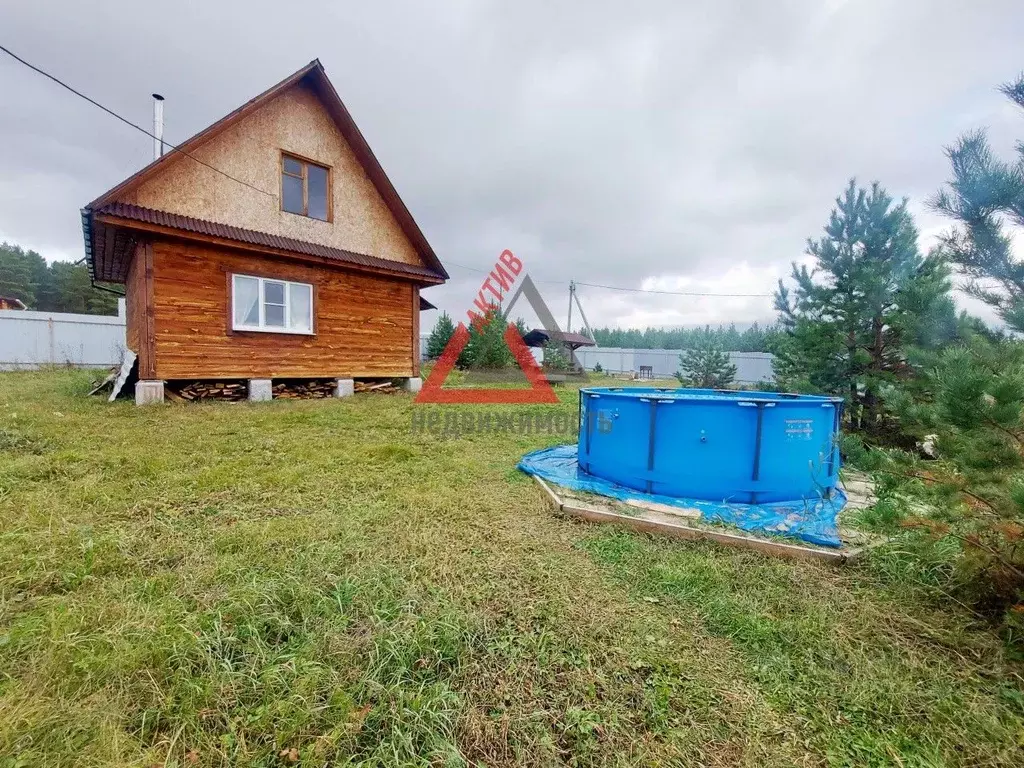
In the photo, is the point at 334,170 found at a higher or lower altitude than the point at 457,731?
higher

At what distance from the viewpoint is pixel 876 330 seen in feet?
20.1

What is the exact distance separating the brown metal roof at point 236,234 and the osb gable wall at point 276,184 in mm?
234

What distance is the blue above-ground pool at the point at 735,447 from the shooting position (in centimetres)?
388

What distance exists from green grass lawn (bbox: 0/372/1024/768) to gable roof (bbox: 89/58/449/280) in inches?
252

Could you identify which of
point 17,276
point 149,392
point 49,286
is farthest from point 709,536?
point 49,286

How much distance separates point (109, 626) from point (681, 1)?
9.42 metres

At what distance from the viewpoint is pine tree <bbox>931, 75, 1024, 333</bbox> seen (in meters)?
1.87

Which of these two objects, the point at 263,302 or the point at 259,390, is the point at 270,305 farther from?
the point at 259,390

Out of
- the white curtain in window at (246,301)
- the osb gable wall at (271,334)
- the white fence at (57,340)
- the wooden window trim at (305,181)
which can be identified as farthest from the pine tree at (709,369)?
the white fence at (57,340)

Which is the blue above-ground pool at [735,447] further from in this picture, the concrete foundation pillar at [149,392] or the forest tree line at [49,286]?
the forest tree line at [49,286]

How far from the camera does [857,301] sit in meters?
6.20

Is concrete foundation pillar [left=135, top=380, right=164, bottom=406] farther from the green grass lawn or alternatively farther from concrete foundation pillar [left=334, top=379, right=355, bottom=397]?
the green grass lawn

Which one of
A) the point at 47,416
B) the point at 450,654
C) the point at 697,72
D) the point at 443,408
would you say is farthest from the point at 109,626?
the point at 697,72

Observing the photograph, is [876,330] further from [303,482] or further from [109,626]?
[109,626]
